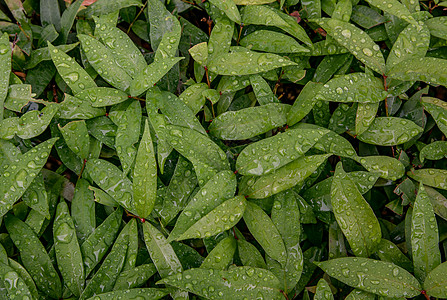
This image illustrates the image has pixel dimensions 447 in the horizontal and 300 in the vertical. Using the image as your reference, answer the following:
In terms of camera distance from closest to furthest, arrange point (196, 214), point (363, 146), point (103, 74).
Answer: point (196, 214) < point (103, 74) < point (363, 146)

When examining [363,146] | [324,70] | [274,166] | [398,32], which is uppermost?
[398,32]

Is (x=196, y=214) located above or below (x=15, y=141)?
below

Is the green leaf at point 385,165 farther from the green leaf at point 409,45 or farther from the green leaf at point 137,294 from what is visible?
the green leaf at point 137,294

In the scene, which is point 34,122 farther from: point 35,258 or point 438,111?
point 438,111

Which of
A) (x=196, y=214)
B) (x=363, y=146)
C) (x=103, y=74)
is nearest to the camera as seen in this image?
(x=196, y=214)

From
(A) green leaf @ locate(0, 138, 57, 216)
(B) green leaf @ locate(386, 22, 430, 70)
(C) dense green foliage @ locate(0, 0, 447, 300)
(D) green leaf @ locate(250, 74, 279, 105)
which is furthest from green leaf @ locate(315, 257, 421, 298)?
(A) green leaf @ locate(0, 138, 57, 216)

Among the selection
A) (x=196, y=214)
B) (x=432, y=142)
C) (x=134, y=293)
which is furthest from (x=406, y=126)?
(x=134, y=293)

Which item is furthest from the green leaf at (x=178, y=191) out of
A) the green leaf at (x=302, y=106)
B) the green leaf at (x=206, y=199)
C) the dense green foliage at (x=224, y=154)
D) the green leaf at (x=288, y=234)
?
the green leaf at (x=302, y=106)

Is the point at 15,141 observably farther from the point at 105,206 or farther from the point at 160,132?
the point at 160,132
